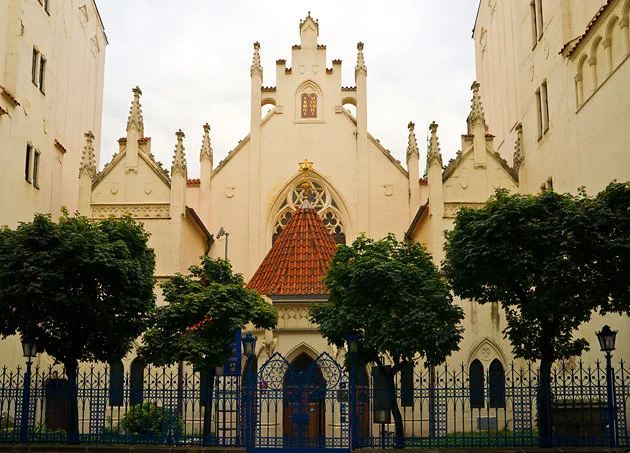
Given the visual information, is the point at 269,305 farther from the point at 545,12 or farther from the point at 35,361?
the point at 545,12

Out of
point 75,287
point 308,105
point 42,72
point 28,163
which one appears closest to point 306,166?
point 308,105

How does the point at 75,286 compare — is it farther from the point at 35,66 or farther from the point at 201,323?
the point at 35,66

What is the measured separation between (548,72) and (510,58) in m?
6.97

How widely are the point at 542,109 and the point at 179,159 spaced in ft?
49.8

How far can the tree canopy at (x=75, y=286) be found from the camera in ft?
67.7

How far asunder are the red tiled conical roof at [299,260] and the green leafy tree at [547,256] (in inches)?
280

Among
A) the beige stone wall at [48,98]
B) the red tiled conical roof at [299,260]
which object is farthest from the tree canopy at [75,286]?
the beige stone wall at [48,98]

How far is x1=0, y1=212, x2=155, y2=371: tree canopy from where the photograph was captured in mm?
20625

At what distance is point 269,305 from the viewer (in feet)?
79.7

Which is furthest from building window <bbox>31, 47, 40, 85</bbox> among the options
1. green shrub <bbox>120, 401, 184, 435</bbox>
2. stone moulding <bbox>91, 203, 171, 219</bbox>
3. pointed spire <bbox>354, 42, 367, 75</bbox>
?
green shrub <bbox>120, 401, 184, 435</bbox>

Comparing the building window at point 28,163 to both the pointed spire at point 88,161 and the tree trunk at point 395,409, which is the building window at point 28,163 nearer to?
the pointed spire at point 88,161

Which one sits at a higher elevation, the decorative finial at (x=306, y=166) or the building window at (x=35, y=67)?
the building window at (x=35, y=67)

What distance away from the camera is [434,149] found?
109ft

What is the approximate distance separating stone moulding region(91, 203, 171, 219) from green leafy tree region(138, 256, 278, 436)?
10.9 m
